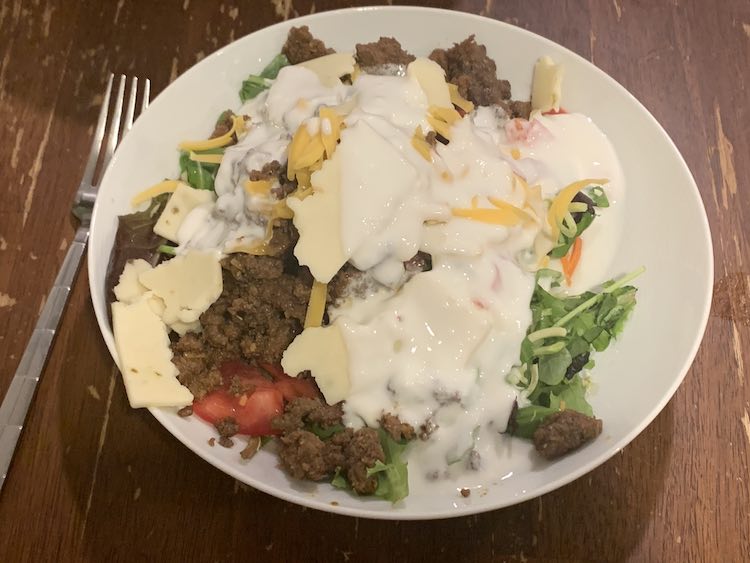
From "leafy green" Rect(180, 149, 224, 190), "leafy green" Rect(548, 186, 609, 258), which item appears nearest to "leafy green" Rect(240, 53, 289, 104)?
"leafy green" Rect(180, 149, 224, 190)

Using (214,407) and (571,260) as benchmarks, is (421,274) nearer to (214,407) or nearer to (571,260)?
(571,260)

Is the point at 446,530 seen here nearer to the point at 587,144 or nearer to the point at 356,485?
the point at 356,485

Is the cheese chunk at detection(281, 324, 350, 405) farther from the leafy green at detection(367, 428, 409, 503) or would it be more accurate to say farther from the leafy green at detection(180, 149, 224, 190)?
the leafy green at detection(180, 149, 224, 190)

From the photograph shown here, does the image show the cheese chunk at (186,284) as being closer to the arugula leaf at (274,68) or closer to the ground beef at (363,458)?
the ground beef at (363,458)

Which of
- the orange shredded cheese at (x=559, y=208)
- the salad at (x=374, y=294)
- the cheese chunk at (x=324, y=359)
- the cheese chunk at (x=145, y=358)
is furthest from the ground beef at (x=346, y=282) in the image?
the orange shredded cheese at (x=559, y=208)

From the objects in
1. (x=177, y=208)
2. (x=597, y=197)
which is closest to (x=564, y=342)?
(x=597, y=197)

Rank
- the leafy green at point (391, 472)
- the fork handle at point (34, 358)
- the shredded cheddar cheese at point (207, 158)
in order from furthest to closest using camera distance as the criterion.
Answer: the shredded cheddar cheese at point (207, 158) → the fork handle at point (34, 358) → the leafy green at point (391, 472)
